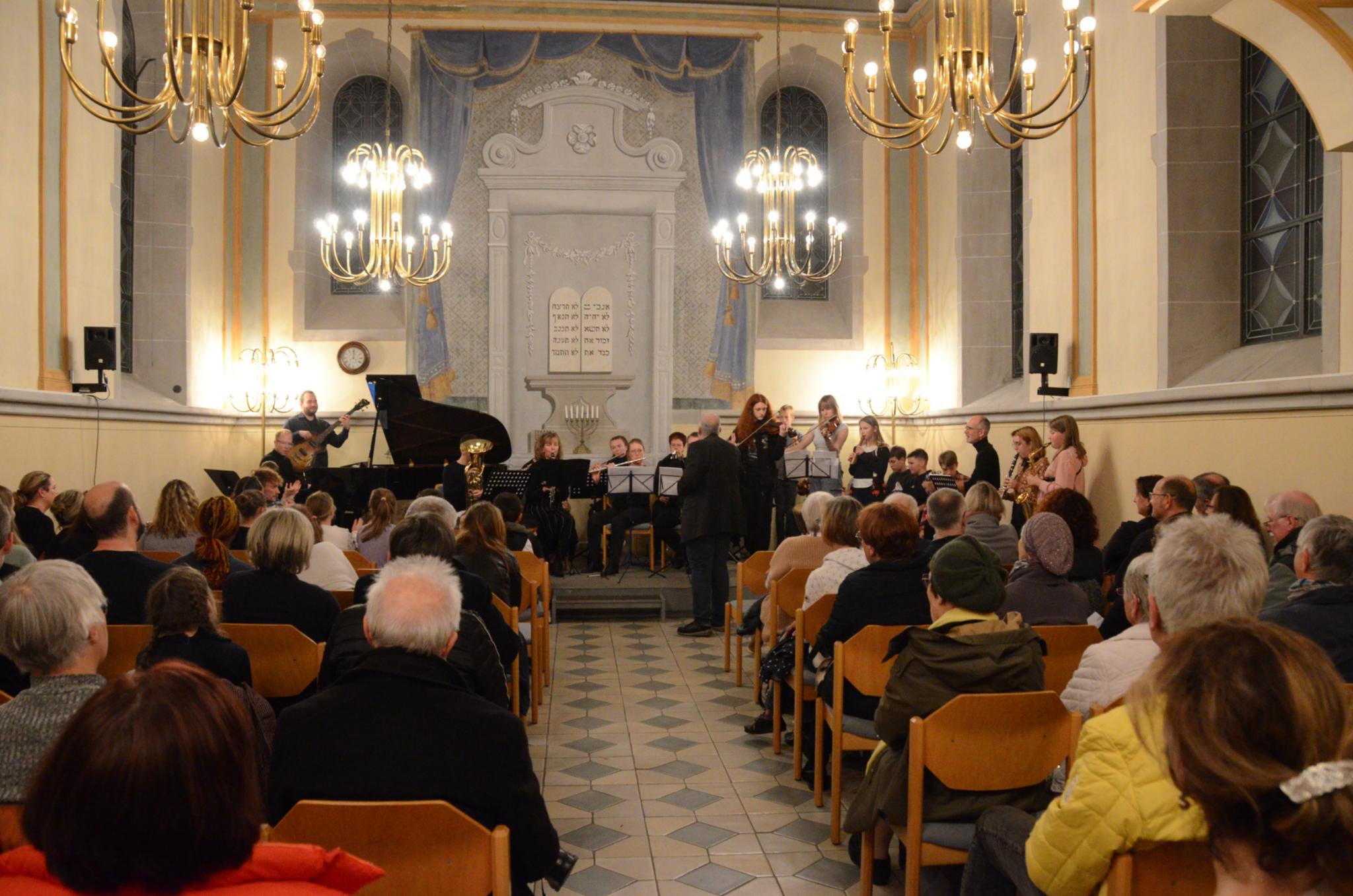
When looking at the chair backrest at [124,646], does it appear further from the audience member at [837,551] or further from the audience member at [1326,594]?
the audience member at [1326,594]

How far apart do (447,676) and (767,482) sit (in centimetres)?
747

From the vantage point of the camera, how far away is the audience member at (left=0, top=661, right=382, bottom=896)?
1.08 metres

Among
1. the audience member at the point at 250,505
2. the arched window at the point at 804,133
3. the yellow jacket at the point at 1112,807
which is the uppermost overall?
the arched window at the point at 804,133

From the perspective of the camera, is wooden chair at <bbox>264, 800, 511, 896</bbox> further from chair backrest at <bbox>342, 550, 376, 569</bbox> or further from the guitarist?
the guitarist

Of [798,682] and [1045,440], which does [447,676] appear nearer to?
[798,682]

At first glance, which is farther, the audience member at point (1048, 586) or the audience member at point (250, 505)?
the audience member at point (250, 505)

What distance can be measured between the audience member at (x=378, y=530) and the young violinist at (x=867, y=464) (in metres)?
4.99

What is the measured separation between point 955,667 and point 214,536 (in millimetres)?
2700

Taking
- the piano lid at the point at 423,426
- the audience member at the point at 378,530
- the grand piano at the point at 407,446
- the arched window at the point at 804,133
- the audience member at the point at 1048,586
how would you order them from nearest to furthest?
the audience member at the point at 1048,586
the audience member at the point at 378,530
the grand piano at the point at 407,446
the piano lid at the point at 423,426
the arched window at the point at 804,133

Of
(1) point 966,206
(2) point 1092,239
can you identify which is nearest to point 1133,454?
(2) point 1092,239

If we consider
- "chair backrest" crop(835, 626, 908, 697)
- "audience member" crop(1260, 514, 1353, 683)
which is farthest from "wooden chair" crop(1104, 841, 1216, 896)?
"chair backrest" crop(835, 626, 908, 697)

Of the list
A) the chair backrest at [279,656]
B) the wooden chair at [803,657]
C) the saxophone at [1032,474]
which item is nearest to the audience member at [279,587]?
the chair backrest at [279,656]

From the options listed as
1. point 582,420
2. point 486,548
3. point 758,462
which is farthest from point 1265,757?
point 582,420

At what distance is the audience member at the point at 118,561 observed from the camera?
3455 millimetres
